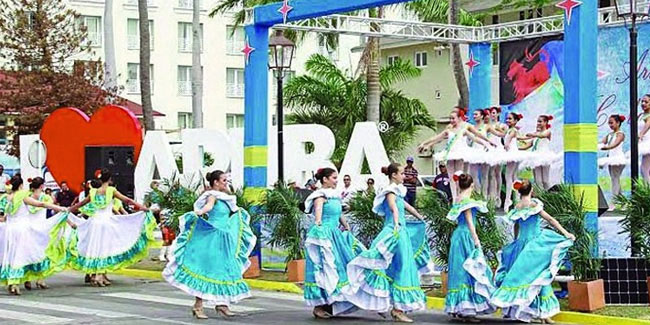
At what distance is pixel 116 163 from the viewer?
103ft

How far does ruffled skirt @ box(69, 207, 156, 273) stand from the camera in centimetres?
1972

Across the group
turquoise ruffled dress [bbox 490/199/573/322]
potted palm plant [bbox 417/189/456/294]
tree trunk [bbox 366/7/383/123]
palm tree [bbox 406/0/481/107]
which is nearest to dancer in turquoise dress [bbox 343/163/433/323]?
turquoise ruffled dress [bbox 490/199/573/322]

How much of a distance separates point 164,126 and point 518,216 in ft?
177

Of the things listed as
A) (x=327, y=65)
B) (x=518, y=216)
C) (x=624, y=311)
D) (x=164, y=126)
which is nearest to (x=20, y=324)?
(x=518, y=216)

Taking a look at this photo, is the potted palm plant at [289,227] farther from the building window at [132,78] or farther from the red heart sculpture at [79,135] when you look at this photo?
the building window at [132,78]

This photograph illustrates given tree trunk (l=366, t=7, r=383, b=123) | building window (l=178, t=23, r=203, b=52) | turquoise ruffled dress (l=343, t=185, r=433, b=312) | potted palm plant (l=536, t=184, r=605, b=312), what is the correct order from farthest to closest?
building window (l=178, t=23, r=203, b=52), tree trunk (l=366, t=7, r=383, b=123), potted palm plant (l=536, t=184, r=605, b=312), turquoise ruffled dress (l=343, t=185, r=433, b=312)

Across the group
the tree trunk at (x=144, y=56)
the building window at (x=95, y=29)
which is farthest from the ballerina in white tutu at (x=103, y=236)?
the building window at (x=95, y=29)

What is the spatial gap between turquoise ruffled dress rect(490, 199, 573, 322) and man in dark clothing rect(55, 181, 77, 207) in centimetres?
1788

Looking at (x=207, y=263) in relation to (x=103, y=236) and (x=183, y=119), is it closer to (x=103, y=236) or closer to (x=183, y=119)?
(x=103, y=236)

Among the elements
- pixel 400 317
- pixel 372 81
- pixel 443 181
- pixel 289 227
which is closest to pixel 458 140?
pixel 443 181

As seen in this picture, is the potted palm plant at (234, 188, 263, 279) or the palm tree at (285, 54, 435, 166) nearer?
the potted palm plant at (234, 188, 263, 279)

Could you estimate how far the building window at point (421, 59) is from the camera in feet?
190

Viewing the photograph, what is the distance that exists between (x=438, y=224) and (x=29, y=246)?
647 cm

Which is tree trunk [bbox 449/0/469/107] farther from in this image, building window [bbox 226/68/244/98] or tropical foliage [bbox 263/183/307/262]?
building window [bbox 226/68/244/98]
